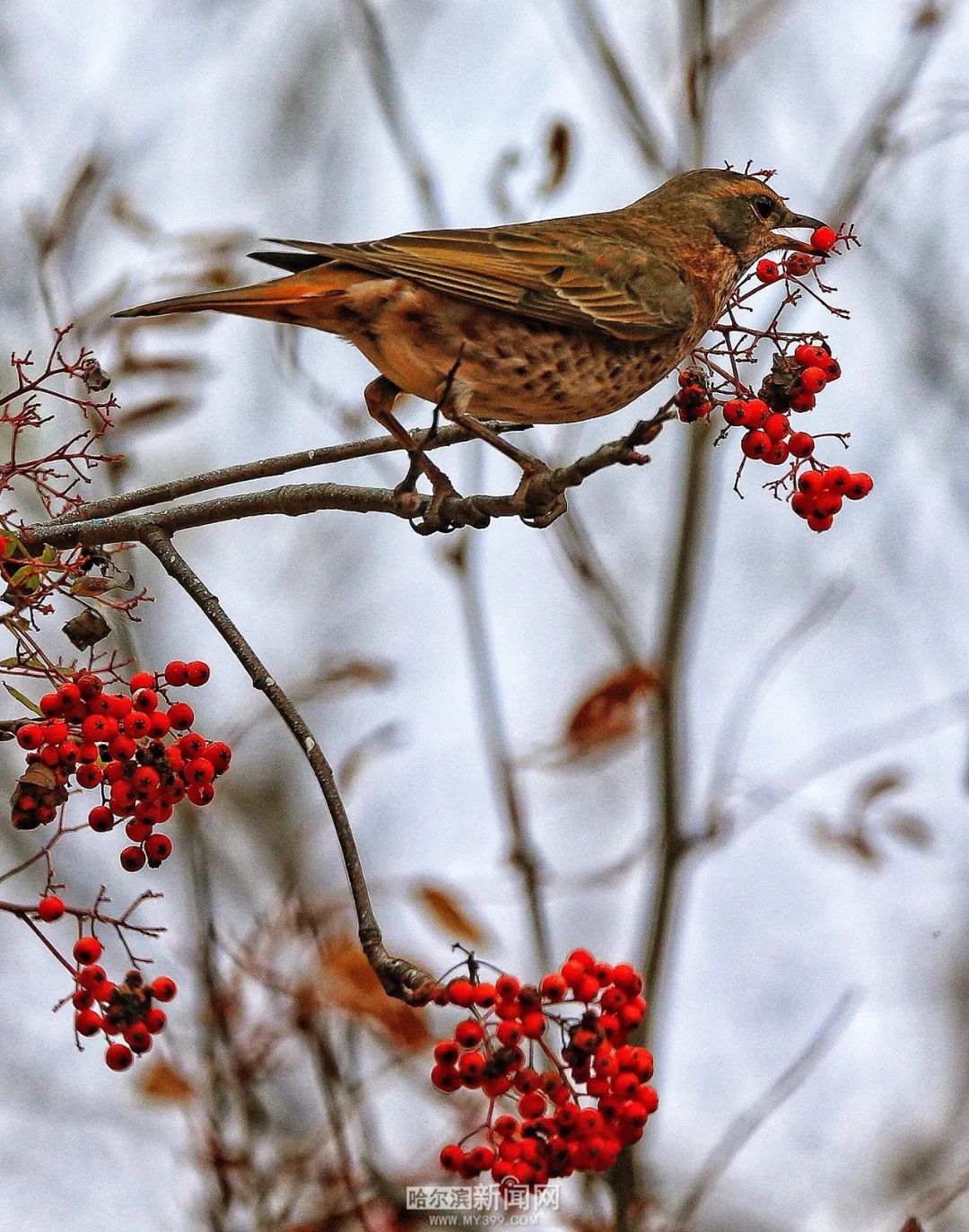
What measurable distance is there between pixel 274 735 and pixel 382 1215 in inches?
161

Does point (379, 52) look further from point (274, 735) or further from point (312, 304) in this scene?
point (274, 735)

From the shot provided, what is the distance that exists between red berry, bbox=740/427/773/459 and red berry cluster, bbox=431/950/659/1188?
1.07m

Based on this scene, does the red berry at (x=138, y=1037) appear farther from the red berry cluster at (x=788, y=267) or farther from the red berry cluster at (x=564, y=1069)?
the red berry cluster at (x=788, y=267)

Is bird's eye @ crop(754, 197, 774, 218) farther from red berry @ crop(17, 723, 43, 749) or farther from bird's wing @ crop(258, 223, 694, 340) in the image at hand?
red berry @ crop(17, 723, 43, 749)

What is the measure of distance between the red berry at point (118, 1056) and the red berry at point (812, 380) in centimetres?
174

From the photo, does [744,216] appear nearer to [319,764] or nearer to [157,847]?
[319,764]

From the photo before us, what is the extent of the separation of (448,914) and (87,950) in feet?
6.72

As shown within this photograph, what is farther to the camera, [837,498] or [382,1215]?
[382,1215]

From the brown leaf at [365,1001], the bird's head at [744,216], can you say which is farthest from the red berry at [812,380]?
the brown leaf at [365,1001]

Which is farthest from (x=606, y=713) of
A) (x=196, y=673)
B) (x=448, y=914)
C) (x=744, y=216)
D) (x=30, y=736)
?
(x=30, y=736)

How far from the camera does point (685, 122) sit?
18.1ft

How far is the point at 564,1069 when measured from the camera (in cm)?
231

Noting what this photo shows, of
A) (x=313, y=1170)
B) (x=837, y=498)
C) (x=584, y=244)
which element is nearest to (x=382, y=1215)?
(x=313, y=1170)

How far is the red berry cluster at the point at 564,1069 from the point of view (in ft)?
7.11
